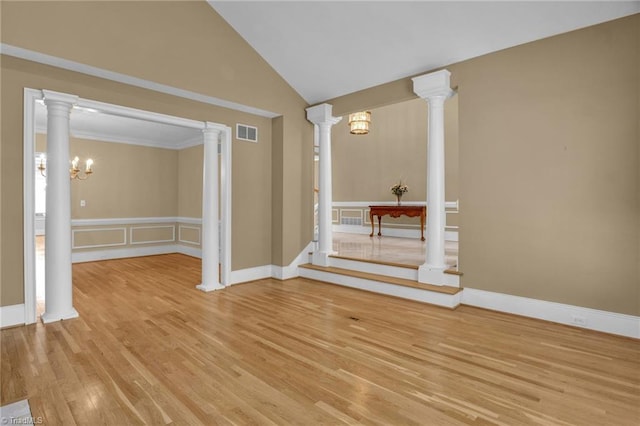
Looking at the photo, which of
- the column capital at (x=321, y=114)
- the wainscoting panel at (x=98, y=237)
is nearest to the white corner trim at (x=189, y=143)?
the wainscoting panel at (x=98, y=237)

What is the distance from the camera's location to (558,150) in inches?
137

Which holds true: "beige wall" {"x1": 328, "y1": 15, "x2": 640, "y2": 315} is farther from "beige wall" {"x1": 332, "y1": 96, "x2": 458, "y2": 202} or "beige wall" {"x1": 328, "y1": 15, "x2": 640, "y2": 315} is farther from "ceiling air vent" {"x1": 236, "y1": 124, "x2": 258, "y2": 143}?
"beige wall" {"x1": 332, "y1": 96, "x2": 458, "y2": 202}

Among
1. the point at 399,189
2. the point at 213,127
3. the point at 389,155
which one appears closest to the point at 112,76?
the point at 213,127

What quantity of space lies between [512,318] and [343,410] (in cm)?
252

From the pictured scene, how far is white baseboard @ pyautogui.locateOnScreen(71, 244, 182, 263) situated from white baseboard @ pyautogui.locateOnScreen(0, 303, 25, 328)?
3758 millimetres

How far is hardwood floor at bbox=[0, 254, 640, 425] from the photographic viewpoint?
1996 mm

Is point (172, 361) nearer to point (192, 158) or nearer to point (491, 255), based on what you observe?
point (491, 255)

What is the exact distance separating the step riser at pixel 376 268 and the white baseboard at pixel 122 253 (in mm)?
4658

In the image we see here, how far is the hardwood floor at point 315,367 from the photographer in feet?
6.55

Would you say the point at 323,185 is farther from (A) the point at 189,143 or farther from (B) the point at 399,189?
(A) the point at 189,143

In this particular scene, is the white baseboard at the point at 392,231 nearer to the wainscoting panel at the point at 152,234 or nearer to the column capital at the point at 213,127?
the wainscoting panel at the point at 152,234

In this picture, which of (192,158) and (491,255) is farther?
(192,158)

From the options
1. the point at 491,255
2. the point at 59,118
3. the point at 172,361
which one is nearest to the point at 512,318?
the point at 491,255

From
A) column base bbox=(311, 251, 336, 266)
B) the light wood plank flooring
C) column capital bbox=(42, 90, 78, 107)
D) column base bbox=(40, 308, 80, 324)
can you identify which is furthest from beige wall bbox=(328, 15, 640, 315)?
column base bbox=(40, 308, 80, 324)
